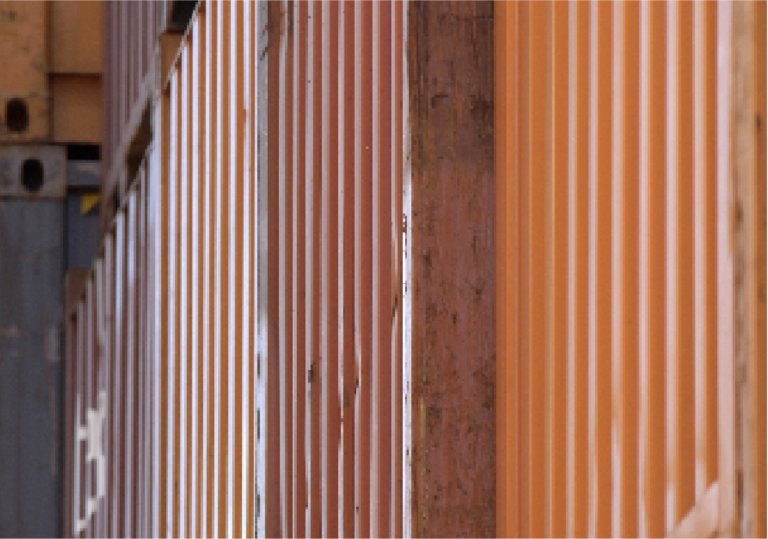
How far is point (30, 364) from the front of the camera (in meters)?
10.8

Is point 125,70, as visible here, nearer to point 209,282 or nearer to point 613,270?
point 209,282

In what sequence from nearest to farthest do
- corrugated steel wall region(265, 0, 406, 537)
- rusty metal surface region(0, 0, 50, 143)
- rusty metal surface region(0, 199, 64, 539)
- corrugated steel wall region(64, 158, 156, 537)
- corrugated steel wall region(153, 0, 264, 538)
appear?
corrugated steel wall region(265, 0, 406, 537) < corrugated steel wall region(153, 0, 264, 538) < corrugated steel wall region(64, 158, 156, 537) < rusty metal surface region(0, 0, 50, 143) < rusty metal surface region(0, 199, 64, 539)

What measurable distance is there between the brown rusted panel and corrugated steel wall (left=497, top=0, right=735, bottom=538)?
5 cm

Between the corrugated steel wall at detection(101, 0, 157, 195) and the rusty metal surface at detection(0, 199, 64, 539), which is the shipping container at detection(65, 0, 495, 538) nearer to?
the corrugated steel wall at detection(101, 0, 157, 195)

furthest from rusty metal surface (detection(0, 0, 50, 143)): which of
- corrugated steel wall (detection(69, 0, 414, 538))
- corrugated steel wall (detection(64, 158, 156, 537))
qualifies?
corrugated steel wall (detection(69, 0, 414, 538))

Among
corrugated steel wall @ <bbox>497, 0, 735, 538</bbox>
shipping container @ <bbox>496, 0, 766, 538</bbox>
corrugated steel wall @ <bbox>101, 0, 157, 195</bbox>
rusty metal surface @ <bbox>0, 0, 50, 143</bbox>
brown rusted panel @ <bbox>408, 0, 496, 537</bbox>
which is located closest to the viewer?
shipping container @ <bbox>496, 0, 766, 538</bbox>

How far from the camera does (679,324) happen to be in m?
1.98

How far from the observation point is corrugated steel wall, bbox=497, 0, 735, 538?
1.91 m

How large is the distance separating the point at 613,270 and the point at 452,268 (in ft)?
1.91

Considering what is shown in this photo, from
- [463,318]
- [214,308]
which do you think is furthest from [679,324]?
[214,308]

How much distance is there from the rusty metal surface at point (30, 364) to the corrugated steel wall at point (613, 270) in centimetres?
856

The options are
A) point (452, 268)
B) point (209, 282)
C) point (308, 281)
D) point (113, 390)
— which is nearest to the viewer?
point (452, 268)

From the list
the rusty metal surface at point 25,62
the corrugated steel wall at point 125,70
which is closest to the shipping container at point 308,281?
the corrugated steel wall at point 125,70

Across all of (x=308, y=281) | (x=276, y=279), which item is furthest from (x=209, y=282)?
(x=308, y=281)
